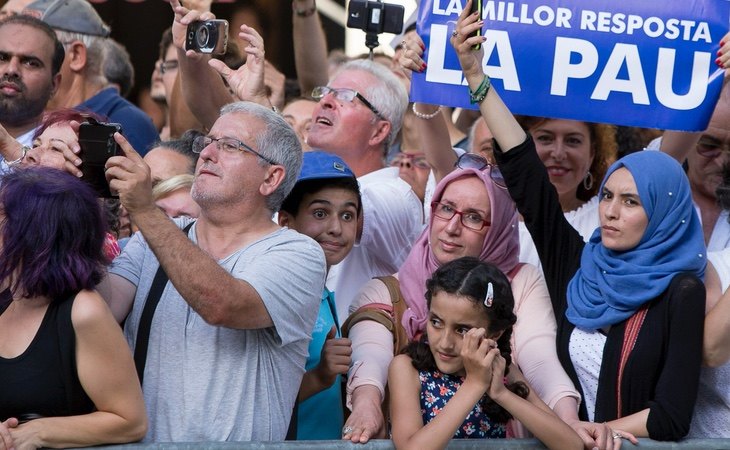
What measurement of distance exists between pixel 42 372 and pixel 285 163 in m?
1.07

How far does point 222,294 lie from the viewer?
3484mm

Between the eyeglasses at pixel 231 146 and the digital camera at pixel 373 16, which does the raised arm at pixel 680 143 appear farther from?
the eyeglasses at pixel 231 146

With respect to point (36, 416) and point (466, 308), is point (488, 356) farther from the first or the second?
point (36, 416)

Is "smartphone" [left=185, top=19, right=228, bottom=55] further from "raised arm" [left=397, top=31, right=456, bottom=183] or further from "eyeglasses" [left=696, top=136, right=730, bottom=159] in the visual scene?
"eyeglasses" [left=696, top=136, right=730, bottom=159]

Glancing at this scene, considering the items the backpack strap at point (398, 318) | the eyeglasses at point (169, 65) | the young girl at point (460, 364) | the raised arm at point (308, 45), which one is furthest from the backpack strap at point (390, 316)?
the eyeglasses at point (169, 65)

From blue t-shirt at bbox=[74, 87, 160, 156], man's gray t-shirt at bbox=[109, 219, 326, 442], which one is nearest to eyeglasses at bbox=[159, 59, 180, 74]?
blue t-shirt at bbox=[74, 87, 160, 156]

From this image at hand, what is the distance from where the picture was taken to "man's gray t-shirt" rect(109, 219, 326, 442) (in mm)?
3645

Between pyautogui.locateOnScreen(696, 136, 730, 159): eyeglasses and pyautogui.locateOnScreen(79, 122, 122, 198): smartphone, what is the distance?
2632 millimetres

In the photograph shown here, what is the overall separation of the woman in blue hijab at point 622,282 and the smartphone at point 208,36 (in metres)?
0.87

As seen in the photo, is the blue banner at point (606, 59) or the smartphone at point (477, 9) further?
the blue banner at point (606, 59)

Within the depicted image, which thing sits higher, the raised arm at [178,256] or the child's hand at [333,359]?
the raised arm at [178,256]

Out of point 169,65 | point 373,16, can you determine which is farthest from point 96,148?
point 169,65

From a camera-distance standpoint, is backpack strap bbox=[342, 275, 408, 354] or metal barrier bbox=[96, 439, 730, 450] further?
backpack strap bbox=[342, 275, 408, 354]

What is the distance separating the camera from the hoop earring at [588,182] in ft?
17.2
